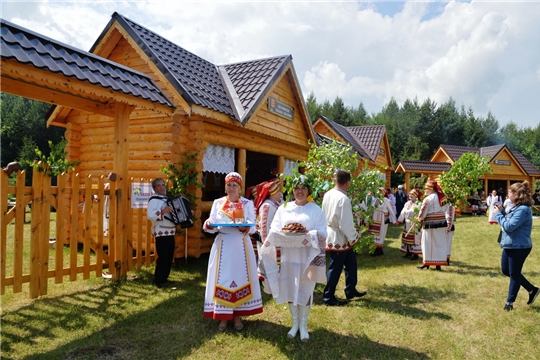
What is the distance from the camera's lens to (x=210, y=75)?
1008cm

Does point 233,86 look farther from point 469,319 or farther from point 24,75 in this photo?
point 469,319

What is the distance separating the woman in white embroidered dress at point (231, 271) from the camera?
4.33 m

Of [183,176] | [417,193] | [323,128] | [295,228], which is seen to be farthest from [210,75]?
[323,128]

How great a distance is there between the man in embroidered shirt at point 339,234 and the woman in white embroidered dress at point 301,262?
917mm

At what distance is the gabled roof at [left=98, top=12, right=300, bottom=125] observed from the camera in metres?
7.98

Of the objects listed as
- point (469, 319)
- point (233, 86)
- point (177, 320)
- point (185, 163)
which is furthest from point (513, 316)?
point (233, 86)

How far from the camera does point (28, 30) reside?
466cm

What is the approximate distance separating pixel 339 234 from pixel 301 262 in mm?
1292

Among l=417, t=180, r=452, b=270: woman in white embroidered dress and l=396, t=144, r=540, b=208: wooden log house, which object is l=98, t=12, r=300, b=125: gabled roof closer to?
l=417, t=180, r=452, b=270: woman in white embroidered dress

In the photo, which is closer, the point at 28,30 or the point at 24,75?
the point at 24,75

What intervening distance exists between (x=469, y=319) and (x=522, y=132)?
6574cm

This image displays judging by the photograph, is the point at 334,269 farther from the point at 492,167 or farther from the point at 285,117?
the point at 492,167

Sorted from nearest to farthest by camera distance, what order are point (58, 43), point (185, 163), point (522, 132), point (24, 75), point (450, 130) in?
point (24, 75) < point (58, 43) < point (185, 163) < point (450, 130) < point (522, 132)

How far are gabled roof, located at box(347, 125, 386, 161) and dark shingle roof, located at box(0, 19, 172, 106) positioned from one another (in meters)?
18.8
